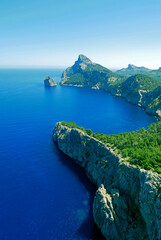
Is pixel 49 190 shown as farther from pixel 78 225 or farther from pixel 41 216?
pixel 78 225

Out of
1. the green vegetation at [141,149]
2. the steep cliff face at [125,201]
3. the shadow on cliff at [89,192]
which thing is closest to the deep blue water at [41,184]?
the shadow on cliff at [89,192]

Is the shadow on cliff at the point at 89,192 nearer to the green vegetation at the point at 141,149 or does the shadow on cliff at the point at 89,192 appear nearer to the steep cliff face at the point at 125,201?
the steep cliff face at the point at 125,201

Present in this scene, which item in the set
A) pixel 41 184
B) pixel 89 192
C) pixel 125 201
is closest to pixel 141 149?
pixel 125 201

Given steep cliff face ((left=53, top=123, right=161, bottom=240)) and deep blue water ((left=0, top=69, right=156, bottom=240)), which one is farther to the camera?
deep blue water ((left=0, top=69, right=156, bottom=240))

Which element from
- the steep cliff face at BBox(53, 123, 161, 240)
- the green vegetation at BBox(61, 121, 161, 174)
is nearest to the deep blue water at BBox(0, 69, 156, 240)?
the steep cliff face at BBox(53, 123, 161, 240)

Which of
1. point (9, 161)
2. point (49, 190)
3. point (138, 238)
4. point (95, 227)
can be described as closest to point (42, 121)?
point (9, 161)

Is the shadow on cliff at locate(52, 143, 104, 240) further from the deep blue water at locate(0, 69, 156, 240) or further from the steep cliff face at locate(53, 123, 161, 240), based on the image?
the steep cliff face at locate(53, 123, 161, 240)
